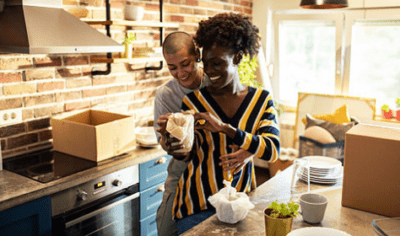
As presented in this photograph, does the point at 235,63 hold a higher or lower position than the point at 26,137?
higher

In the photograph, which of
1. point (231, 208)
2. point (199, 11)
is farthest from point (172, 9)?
point (231, 208)

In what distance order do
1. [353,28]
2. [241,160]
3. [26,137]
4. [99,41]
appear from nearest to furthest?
[241,160], [99,41], [26,137], [353,28]

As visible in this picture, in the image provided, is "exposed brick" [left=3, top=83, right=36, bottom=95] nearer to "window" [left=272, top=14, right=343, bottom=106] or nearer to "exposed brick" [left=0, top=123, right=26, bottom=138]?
"exposed brick" [left=0, top=123, right=26, bottom=138]

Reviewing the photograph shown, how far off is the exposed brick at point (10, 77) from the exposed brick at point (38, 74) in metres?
0.05

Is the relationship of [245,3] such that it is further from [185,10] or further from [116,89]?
[116,89]

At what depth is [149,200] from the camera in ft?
8.66

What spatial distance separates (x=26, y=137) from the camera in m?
2.44

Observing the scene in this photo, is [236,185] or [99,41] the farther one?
[99,41]

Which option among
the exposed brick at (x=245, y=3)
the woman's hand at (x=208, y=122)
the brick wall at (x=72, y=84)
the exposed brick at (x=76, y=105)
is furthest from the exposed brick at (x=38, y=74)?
the exposed brick at (x=245, y=3)

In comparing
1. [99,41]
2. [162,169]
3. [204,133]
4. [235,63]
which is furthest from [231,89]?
[162,169]

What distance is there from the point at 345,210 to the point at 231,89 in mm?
688

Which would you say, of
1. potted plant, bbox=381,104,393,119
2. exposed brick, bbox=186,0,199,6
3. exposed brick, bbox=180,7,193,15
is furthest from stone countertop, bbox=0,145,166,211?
potted plant, bbox=381,104,393,119

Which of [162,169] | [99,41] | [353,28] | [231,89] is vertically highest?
[353,28]

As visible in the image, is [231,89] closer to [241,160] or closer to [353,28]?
[241,160]
